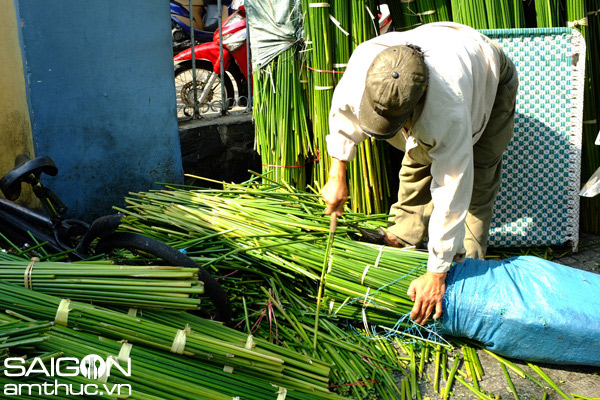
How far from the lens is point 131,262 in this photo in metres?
2.64

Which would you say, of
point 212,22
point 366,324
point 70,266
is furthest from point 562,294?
point 212,22

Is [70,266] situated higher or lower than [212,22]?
lower

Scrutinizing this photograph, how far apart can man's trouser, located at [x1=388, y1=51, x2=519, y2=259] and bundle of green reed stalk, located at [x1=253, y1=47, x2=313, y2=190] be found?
80 cm

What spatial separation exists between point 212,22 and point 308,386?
8733 millimetres

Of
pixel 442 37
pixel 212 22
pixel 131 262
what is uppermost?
pixel 212 22

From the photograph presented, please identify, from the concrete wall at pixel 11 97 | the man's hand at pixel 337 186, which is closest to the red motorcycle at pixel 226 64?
the concrete wall at pixel 11 97

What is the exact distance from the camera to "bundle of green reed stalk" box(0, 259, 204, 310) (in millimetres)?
2123

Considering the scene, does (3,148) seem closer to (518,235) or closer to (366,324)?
(366,324)

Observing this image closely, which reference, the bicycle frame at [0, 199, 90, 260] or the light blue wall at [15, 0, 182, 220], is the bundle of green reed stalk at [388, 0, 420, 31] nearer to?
the light blue wall at [15, 0, 182, 220]

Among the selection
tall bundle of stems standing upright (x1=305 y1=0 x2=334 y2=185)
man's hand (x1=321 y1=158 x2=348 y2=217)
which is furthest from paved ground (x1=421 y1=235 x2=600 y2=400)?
tall bundle of stems standing upright (x1=305 y1=0 x2=334 y2=185)

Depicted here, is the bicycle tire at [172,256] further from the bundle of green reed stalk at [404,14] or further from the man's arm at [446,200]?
the bundle of green reed stalk at [404,14]

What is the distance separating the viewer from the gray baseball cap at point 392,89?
220cm

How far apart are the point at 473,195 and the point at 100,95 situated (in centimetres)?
237

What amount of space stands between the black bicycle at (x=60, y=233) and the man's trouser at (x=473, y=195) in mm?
1293
